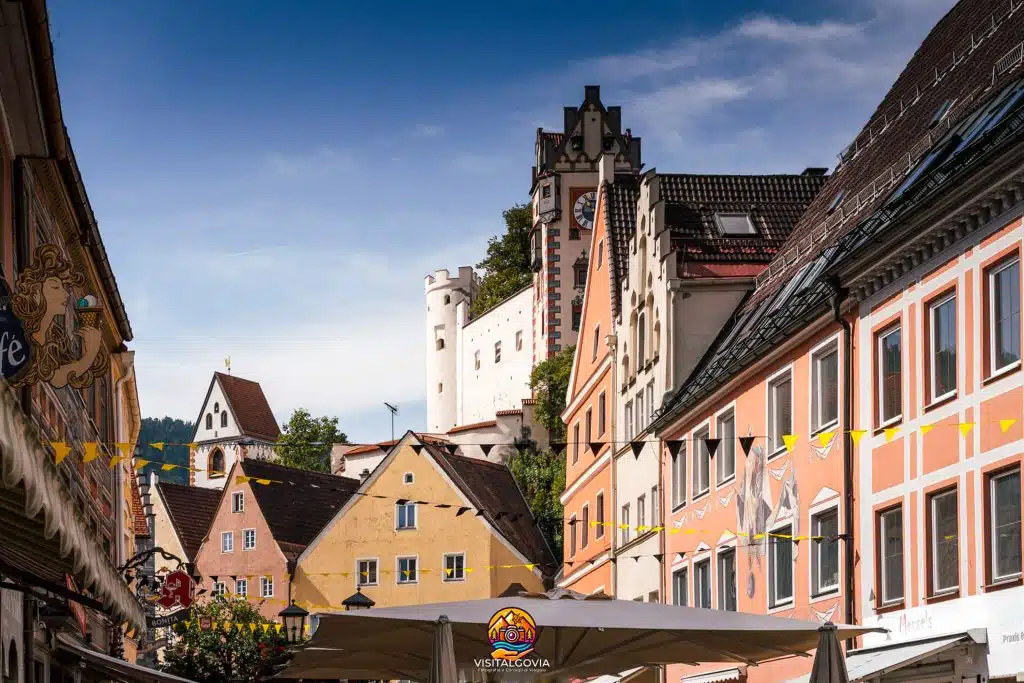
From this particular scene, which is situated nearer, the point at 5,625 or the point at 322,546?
the point at 5,625

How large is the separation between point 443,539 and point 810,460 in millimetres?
41879

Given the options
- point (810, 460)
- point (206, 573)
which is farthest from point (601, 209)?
point (206, 573)

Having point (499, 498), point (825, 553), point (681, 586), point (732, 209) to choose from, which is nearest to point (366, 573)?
point (499, 498)

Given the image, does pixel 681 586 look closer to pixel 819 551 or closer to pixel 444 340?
pixel 819 551

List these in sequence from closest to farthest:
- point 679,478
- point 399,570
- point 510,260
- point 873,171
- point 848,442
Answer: point 848,442 < point 873,171 < point 679,478 < point 399,570 < point 510,260

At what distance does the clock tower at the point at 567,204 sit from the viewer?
8769cm

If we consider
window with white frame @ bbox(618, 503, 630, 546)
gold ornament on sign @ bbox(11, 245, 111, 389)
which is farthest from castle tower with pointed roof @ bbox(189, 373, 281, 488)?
gold ornament on sign @ bbox(11, 245, 111, 389)

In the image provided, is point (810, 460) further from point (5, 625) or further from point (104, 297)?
point (5, 625)

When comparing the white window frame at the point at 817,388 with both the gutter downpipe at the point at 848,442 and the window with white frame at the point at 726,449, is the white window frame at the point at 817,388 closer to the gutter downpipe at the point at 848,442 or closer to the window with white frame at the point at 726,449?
the gutter downpipe at the point at 848,442

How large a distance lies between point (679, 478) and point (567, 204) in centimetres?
5707

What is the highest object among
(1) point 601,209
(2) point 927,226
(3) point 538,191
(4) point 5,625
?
(3) point 538,191

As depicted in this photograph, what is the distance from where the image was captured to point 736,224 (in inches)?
1478

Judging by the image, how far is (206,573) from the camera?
74.5 m

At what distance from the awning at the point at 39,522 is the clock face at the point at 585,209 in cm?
7819
